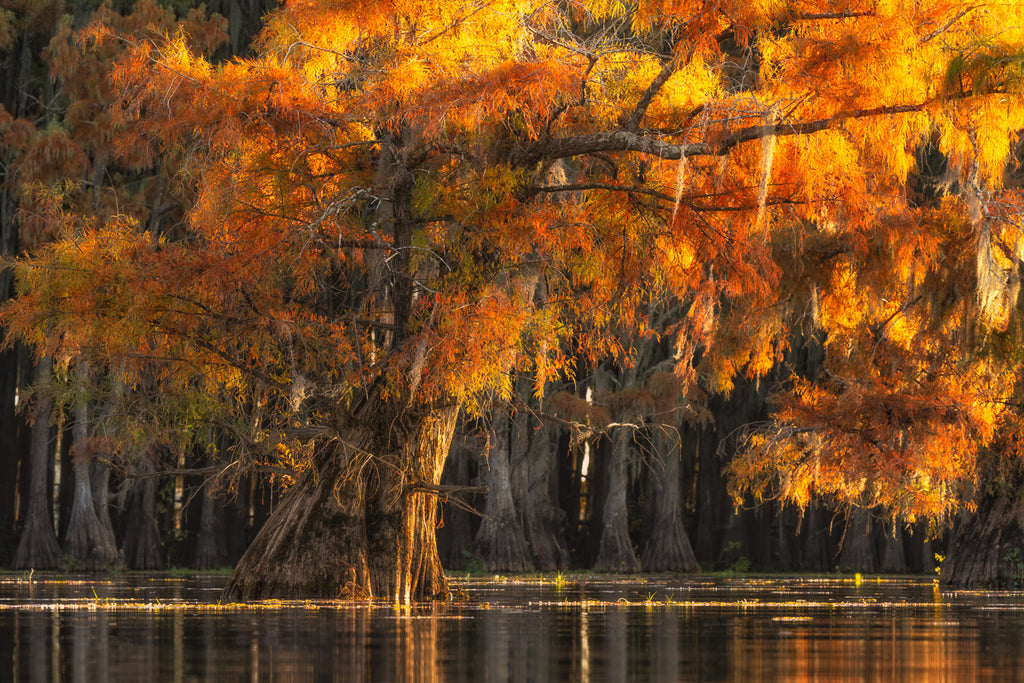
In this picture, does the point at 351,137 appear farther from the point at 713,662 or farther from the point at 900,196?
the point at 713,662

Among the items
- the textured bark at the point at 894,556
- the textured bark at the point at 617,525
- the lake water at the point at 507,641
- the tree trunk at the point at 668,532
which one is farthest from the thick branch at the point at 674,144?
the textured bark at the point at 894,556

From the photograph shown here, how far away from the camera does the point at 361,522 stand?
14500mm

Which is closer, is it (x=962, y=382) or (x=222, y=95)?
(x=222, y=95)

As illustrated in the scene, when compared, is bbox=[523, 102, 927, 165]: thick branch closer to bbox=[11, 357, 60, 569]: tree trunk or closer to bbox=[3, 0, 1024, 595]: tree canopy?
bbox=[3, 0, 1024, 595]: tree canopy

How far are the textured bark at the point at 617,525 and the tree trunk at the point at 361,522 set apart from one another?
763 inches

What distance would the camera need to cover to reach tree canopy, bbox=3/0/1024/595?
13141 mm

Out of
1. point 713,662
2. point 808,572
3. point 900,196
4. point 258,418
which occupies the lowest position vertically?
point 808,572

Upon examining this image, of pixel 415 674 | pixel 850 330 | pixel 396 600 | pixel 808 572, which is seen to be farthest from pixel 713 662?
pixel 808 572

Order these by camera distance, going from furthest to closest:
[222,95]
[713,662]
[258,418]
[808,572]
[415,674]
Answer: [808,572], [258,418], [222,95], [713,662], [415,674]

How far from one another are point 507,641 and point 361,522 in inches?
241

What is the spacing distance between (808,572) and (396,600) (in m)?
25.1

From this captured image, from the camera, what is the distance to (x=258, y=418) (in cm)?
1712

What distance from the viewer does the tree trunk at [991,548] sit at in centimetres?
1970

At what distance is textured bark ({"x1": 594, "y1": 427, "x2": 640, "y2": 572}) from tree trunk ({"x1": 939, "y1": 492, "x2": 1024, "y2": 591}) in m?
13.6
